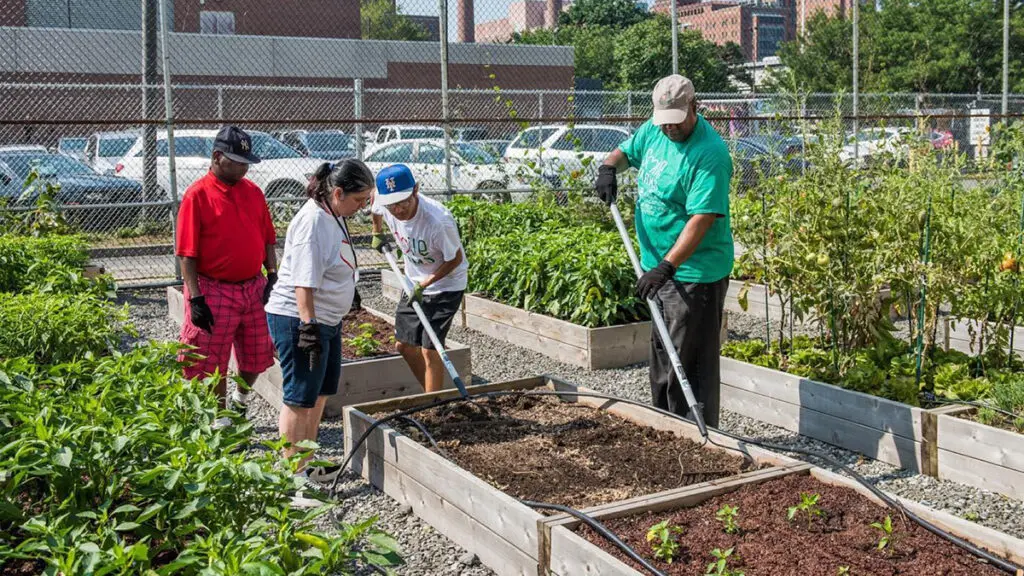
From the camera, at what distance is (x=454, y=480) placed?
14.9ft

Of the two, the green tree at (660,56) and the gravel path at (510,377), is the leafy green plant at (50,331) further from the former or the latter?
the green tree at (660,56)

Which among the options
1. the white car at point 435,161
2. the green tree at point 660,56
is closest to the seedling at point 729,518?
the white car at point 435,161

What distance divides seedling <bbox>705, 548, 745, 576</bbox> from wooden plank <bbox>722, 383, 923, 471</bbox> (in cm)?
218

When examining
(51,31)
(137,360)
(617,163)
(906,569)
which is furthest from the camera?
(51,31)

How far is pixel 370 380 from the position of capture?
269 inches

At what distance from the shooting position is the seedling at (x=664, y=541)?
12.3 ft

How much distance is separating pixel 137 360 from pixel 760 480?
8.34ft

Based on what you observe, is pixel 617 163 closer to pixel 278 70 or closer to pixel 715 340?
pixel 715 340

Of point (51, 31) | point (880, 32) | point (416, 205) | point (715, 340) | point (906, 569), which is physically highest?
point (880, 32)

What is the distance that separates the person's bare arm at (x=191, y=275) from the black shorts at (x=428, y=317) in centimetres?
115

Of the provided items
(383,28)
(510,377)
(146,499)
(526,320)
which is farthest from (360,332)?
(383,28)

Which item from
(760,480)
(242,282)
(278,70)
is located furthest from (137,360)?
(278,70)

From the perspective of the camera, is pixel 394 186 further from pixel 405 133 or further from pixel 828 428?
pixel 405 133

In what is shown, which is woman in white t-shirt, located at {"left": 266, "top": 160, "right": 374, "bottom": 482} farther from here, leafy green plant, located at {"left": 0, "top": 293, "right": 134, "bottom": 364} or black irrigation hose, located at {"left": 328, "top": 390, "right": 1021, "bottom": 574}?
leafy green plant, located at {"left": 0, "top": 293, "right": 134, "bottom": 364}
